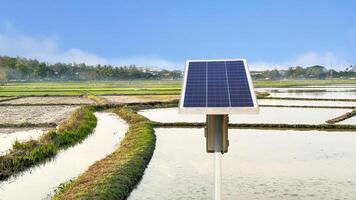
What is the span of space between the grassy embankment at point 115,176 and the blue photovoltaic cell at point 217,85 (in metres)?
3.59

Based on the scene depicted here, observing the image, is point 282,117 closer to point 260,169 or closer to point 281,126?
point 281,126

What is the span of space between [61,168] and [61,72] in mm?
150718

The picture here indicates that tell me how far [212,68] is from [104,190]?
3.92 metres

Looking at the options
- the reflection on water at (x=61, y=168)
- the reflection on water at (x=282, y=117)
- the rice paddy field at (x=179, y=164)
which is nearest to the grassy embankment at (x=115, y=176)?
the rice paddy field at (x=179, y=164)

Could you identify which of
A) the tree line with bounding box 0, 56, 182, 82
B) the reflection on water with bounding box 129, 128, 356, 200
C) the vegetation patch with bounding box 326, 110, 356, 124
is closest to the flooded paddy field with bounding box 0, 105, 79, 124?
the reflection on water with bounding box 129, 128, 356, 200

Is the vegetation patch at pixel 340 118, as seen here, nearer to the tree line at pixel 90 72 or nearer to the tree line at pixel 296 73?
the tree line at pixel 90 72

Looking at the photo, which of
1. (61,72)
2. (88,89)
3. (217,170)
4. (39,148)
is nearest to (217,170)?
(217,170)

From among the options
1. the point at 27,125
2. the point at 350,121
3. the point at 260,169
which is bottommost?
the point at 260,169

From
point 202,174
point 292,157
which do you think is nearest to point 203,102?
point 202,174

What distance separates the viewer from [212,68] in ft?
26.3

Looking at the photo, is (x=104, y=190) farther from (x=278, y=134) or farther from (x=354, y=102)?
(x=354, y=102)

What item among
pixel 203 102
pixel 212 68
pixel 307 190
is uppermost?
pixel 212 68

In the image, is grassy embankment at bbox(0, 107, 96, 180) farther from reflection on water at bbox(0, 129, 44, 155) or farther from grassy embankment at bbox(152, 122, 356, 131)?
grassy embankment at bbox(152, 122, 356, 131)

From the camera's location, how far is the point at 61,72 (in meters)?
160
